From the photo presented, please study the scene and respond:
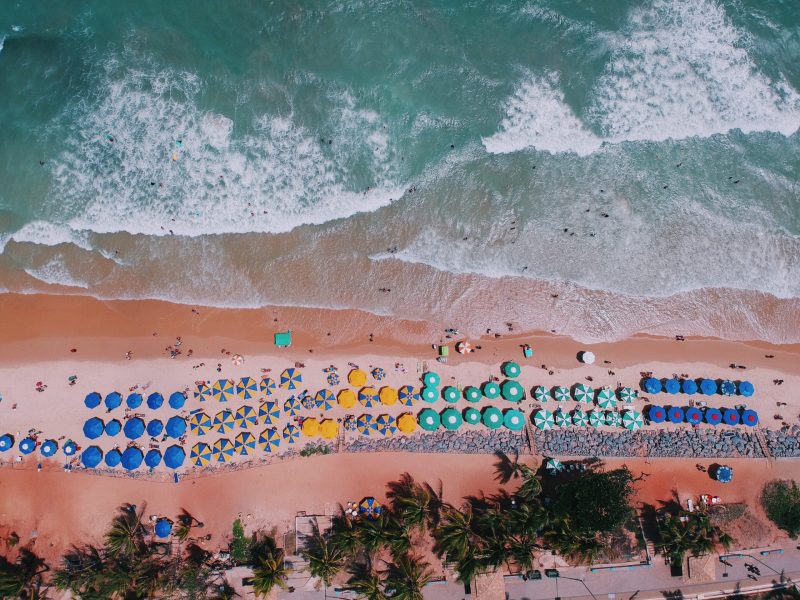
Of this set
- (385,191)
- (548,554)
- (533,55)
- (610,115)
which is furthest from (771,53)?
(548,554)

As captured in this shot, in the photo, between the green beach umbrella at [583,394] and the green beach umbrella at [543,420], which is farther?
the green beach umbrella at [583,394]

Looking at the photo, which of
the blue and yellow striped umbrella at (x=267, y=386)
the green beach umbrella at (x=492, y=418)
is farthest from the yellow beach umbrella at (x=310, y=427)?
the green beach umbrella at (x=492, y=418)

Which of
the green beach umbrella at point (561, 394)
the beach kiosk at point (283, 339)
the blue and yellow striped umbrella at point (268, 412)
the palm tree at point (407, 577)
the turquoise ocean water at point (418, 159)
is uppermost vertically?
the turquoise ocean water at point (418, 159)

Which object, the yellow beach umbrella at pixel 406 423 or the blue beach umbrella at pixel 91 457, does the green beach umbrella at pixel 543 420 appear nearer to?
the yellow beach umbrella at pixel 406 423

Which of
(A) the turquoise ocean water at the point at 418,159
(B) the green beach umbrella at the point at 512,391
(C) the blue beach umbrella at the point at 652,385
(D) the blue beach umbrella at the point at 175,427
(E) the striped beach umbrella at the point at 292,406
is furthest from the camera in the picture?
(A) the turquoise ocean water at the point at 418,159

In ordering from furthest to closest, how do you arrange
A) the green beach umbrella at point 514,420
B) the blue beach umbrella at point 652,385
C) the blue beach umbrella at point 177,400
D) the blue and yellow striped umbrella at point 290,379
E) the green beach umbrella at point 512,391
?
the blue beach umbrella at point 652,385, the green beach umbrella at point 512,391, the blue and yellow striped umbrella at point 290,379, the green beach umbrella at point 514,420, the blue beach umbrella at point 177,400

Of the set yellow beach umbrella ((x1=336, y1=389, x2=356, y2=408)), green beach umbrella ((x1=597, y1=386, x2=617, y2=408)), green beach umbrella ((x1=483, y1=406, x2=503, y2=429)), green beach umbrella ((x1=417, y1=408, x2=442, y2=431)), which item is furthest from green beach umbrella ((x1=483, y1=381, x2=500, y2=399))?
yellow beach umbrella ((x1=336, y1=389, x2=356, y2=408))

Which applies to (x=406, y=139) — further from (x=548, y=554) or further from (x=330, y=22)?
(x=548, y=554)

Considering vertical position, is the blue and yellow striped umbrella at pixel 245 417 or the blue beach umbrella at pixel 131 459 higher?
the blue and yellow striped umbrella at pixel 245 417
